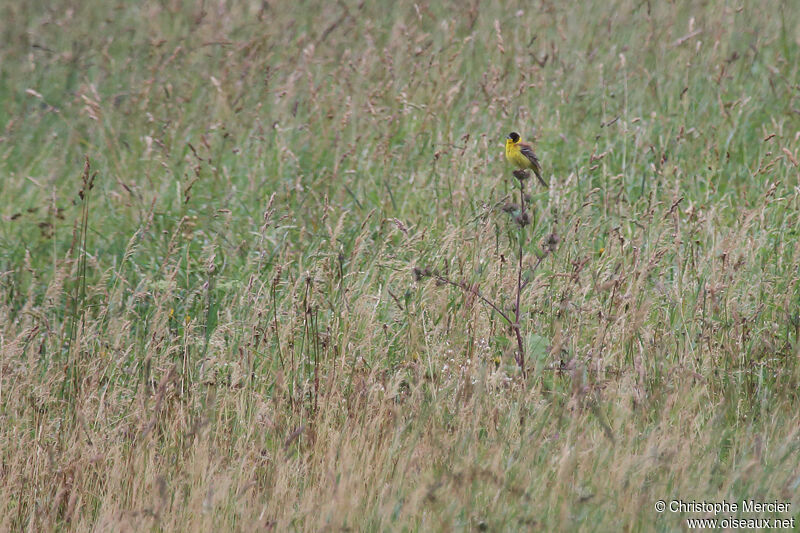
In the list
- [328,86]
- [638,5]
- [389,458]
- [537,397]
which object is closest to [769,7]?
[638,5]

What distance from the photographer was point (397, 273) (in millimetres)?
3852

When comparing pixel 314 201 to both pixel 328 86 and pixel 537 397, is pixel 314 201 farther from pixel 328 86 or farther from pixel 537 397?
pixel 537 397

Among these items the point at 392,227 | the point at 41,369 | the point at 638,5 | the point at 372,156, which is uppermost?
the point at 638,5

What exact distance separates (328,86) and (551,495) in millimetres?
4683

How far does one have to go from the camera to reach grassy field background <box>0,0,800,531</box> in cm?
282

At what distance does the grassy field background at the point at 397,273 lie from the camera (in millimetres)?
2824

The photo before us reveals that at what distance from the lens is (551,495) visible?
2.59 meters
